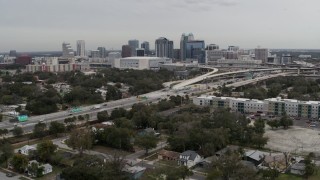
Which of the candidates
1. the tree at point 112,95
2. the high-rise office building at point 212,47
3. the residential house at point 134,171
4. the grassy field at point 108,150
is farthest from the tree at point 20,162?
the high-rise office building at point 212,47

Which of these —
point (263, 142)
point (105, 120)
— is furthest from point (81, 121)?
point (263, 142)

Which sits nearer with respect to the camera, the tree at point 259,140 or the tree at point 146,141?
the tree at point 146,141

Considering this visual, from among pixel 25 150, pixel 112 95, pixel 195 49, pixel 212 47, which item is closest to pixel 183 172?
pixel 25 150

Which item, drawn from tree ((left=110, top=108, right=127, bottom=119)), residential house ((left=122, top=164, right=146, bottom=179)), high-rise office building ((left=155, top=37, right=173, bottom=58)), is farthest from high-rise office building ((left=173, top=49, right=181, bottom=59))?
residential house ((left=122, top=164, right=146, bottom=179))

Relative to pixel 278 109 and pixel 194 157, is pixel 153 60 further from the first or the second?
pixel 194 157

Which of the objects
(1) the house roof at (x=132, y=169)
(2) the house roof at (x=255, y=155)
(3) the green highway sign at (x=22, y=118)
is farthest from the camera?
(3) the green highway sign at (x=22, y=118)

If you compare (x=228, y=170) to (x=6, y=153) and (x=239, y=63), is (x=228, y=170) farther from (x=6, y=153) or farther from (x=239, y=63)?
(x=239, y=63)

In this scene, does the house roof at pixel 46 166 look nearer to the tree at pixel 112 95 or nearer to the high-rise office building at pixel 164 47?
the tree at pixel 112 95
